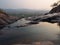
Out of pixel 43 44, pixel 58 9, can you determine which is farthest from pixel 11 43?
pixel 58 9

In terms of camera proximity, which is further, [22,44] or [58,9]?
[58,9]

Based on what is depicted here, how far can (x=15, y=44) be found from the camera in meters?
11.9

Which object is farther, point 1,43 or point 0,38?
point 0,38

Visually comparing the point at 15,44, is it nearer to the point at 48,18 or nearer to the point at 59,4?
the point at 48,18

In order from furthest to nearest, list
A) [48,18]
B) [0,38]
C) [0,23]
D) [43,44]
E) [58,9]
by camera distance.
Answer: [58,9], [48,18], [0,23], [0,38], [43,44]

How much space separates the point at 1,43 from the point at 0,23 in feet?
24.7

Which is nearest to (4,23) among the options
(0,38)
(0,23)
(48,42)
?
(0,23)

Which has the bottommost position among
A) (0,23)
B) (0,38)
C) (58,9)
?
(0,38)

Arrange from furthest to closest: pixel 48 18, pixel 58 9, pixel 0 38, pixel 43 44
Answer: pixel 58 9 < pixel 48 18 < pixel 0 38 < pixel 43 44

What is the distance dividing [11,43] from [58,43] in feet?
11.1

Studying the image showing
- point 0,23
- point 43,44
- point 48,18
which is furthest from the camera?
point 48,18

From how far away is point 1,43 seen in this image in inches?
487

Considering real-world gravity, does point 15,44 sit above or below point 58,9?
below

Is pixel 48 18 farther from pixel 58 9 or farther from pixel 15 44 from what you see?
pixel 15 44
